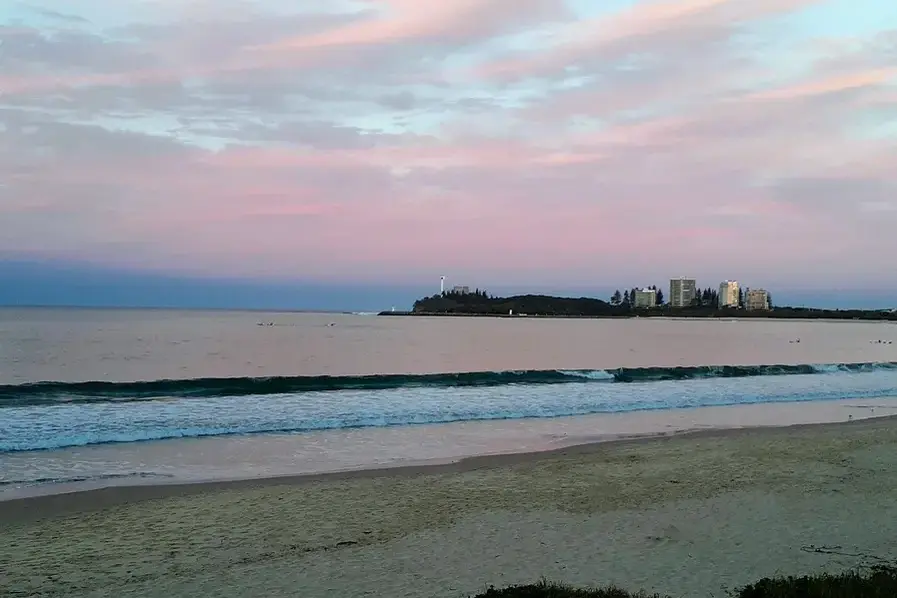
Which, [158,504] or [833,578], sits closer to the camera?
[833,578]

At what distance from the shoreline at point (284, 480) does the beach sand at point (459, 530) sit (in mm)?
57

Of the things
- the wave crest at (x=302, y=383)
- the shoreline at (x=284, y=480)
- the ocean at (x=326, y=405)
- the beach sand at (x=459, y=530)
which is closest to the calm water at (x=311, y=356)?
the ocean at (x=326, y=405)

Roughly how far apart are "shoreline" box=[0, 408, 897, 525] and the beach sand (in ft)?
0.19

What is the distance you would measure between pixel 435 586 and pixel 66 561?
404cm

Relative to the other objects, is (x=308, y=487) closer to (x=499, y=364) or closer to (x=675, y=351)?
(x=499, y=364)

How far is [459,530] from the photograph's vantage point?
9.22 meters

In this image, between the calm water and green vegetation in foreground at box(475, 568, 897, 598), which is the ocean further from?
green vegetation in foreground at box(475, 568, 897, 598)

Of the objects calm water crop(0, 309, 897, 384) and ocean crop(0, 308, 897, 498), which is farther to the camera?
calm water crop(0, 309, 897, 384)

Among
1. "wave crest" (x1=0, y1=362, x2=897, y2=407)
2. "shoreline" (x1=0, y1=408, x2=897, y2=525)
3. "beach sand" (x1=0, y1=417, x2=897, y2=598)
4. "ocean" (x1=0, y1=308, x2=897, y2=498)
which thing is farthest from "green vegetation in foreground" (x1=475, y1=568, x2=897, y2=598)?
"wave crest" (x1=0, y1=362, x2=897, y2=407)

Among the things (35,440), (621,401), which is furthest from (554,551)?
(621,401)

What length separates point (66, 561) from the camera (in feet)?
26.0

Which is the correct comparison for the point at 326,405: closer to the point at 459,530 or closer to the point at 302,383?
the point at 302,383

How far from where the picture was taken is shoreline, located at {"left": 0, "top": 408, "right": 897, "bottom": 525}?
34.1 ft

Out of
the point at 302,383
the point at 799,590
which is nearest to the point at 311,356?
the point at 302,383
